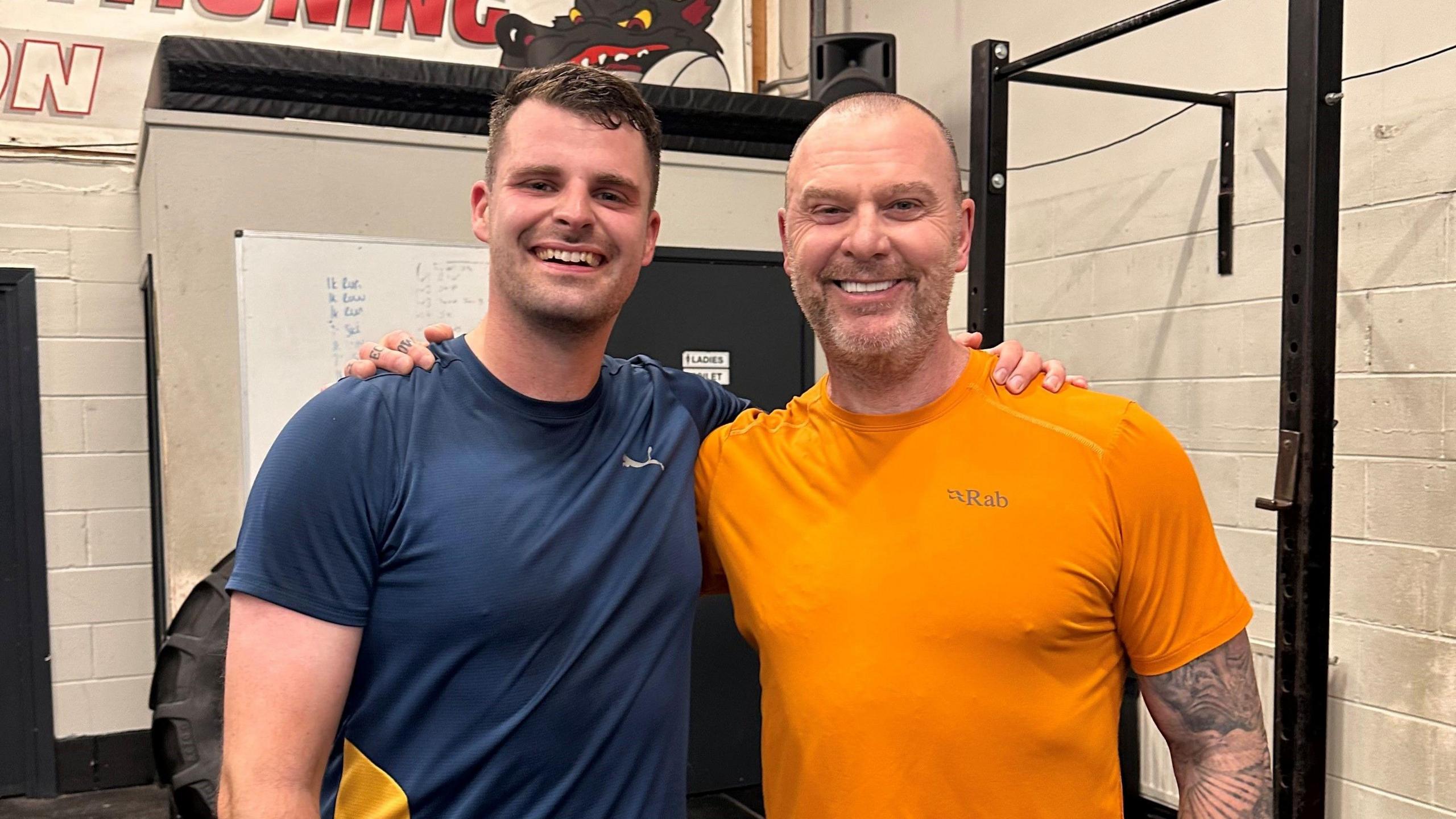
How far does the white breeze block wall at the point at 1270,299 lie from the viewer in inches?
93.0

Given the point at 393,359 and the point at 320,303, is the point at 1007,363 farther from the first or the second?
the point at 320,303

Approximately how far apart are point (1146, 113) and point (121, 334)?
11.2 ft

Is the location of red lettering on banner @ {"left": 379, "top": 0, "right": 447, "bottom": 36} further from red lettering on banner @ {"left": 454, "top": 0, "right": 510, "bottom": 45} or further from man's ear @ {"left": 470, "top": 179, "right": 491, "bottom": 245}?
man's ear @ {"left": 470, "top": 179, "right": 491, "bottom": 245}

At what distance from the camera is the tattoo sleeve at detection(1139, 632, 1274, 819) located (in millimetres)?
1161

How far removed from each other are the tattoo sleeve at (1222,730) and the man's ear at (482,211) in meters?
0.91

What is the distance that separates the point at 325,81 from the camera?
121 inches

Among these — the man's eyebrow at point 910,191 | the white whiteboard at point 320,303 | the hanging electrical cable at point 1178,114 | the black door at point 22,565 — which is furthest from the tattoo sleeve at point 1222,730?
the black door at point 22,565

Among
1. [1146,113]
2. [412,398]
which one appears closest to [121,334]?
[412,398]

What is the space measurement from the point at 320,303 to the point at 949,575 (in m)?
2.39

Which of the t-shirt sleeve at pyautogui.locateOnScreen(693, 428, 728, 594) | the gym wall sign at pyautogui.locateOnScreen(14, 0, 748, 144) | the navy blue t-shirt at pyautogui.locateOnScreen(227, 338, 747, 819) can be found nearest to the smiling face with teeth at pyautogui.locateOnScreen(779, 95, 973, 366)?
the t-shirt sleeve at pyautogui.locateOnScreen(693, 428, 728, 594)

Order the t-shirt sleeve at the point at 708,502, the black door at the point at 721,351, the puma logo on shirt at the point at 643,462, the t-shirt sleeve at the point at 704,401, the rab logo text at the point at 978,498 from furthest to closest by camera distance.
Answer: the black door at the point at 721,351 < the t-shirt sleeve at the point at 704,401 < the t-shirt sleeve at the point at 708,502 < the puma logo on shirt at the point at 643,462 < the rab logo text at the point at 978,498

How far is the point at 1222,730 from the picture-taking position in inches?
46.1

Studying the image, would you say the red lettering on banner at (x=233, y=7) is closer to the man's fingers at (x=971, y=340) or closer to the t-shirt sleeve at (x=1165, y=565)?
the man's fingers at (x=971, y=340)

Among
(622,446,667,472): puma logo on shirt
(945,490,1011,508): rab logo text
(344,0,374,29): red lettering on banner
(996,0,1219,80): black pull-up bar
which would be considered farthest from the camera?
(344,0,374,29): red lettering on banner
